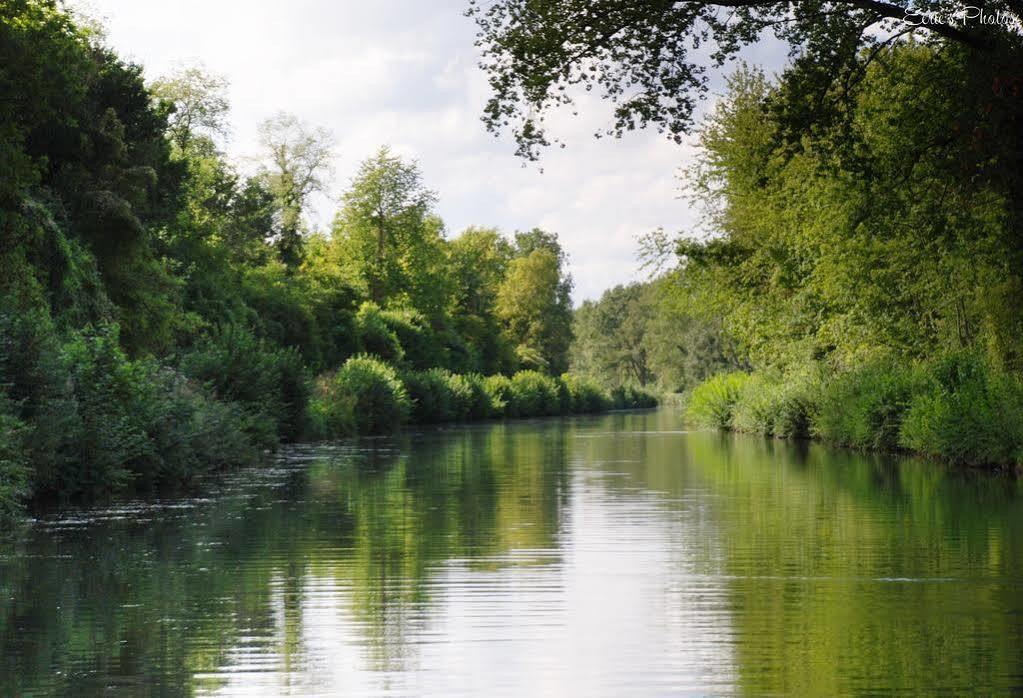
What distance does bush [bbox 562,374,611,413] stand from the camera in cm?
8794

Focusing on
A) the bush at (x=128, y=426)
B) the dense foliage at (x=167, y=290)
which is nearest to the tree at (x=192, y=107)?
the dense foliage at (x=167, y=290)

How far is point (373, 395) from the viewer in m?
48.8

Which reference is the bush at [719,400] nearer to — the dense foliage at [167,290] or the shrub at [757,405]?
the shrub at [757,405]

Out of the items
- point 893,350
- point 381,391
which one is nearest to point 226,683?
point 893,350

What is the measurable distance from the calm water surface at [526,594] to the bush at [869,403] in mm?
8888

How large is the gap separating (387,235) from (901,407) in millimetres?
50693

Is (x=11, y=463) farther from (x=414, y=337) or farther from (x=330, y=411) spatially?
(x=414, y=337)

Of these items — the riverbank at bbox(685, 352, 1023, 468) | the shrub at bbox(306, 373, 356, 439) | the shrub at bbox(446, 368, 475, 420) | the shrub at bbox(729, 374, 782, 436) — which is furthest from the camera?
the shrub at bbox(446, 368, 475, 420)

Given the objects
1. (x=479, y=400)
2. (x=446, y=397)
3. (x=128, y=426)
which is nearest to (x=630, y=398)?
(x=479, y=400)

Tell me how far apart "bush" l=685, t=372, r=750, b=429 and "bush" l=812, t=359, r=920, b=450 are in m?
12.4

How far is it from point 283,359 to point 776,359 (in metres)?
14.4

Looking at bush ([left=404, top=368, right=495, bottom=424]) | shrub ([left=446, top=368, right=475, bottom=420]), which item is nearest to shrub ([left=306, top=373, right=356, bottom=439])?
bush ([left=404, top=368, right=495, bottom=424])

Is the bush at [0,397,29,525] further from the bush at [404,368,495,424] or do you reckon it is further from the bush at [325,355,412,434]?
the bush at [404,368,495,424]

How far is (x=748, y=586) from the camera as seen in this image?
10508mm
